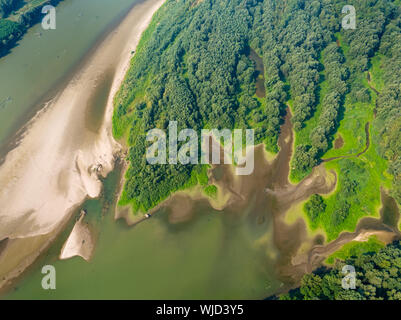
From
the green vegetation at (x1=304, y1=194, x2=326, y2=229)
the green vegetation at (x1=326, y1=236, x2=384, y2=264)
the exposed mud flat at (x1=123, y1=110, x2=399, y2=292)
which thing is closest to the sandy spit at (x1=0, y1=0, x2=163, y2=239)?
the exposed mud flat at (x1=123, y1=110, x2=399, y2=292)

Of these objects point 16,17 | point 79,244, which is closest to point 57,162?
point 79,244

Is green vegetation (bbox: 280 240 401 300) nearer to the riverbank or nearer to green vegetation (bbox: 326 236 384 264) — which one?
green vegetation (bbox: 326 236 384 264)

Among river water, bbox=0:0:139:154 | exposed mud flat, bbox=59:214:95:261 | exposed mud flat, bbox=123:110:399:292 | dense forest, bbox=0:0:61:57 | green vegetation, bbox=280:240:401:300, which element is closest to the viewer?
green vegetation, bbox=280:240:401:300

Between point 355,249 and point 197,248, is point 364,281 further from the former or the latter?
point 197,248

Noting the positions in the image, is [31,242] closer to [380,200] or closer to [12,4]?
[380,200]

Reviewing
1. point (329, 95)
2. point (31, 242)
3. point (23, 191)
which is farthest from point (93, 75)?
point (329, 95)

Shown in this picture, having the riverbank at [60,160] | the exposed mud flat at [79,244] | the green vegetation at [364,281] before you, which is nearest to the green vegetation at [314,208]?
the green vegetation at [364,281]
